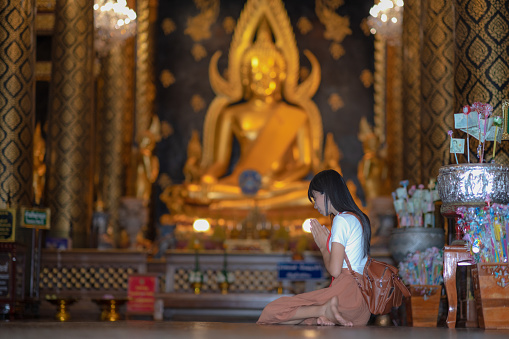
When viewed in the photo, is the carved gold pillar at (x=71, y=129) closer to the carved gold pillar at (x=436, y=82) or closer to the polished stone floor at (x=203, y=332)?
the carved gold pillar at (x=436, y=82)

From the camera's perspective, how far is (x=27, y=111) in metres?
7.18

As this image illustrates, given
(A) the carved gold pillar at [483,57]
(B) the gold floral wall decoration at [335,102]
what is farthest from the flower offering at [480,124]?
(B) the gold floral wall decoration at [335,102]

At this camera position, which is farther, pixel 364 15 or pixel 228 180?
pixel 364 15

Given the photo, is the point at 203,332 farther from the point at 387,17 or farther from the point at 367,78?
the point at 367,78

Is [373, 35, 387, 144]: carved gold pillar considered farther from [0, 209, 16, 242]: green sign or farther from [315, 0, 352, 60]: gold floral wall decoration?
[0, 209, 16, 242]: green sign

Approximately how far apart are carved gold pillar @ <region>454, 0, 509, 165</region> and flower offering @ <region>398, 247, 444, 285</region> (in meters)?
0.90

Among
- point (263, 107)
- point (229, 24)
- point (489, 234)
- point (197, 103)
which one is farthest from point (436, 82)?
point (229, 24)

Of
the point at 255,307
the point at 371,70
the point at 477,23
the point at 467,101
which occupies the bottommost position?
the point at 255,307

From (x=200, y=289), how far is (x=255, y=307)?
0.64 metres

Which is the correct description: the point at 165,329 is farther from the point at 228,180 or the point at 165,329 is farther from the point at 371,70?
the point at 371,70

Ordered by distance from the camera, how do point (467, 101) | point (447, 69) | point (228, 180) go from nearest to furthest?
point (467, 101), point (447, 69), point (228, 180)

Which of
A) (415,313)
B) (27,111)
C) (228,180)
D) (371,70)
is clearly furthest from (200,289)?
(371,70)

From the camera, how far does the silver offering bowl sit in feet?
15.1

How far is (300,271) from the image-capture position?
278 inches
